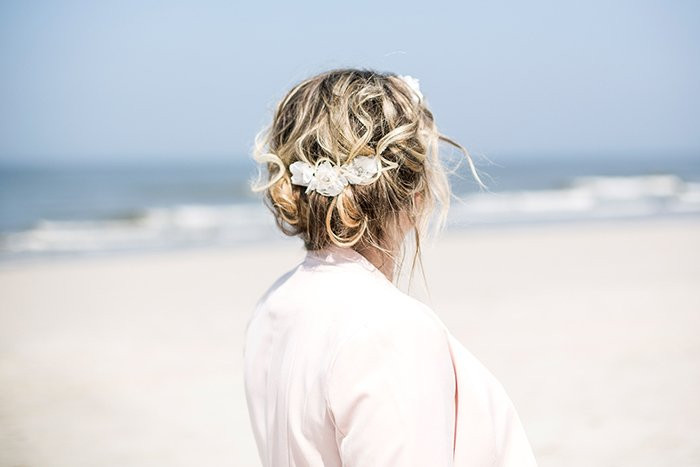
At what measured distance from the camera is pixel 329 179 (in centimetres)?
144

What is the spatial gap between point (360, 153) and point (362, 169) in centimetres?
3

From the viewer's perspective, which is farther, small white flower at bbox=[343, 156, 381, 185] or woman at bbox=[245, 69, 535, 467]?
small white flower at bbox=[343, 156, 381, 185]

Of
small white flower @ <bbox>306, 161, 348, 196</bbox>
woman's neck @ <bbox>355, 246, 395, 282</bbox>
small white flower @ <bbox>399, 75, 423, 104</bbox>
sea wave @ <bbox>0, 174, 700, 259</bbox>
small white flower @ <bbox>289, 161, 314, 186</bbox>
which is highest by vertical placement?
sea wave @ <bbox>0, 174, 700, 259</bbox>

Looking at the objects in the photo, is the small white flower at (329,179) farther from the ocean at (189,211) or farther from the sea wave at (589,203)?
the sea wave at (589,203)

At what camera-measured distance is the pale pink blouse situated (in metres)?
1.23

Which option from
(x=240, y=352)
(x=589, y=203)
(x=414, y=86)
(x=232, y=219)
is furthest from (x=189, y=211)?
(x=414, y=86)

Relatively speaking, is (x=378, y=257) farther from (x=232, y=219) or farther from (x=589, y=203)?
(x=589, y=203)

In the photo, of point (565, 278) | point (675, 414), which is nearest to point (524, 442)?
point (675, 414)

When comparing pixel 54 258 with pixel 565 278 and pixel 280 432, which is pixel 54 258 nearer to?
pixel 565 278

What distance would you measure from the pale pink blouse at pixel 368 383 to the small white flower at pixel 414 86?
365mm

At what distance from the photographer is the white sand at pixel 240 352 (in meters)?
4.70

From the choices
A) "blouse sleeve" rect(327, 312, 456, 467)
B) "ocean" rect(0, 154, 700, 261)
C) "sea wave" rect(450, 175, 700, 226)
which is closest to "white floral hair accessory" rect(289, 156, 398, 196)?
"blouse sleeve" rect(327, 312, 456, 467)

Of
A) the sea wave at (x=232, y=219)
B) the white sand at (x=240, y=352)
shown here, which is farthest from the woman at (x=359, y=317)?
the sea wave at (x=232, y=219)

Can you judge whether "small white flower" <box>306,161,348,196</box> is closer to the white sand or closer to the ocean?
the white sand
